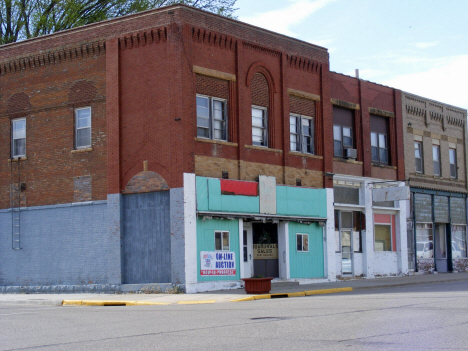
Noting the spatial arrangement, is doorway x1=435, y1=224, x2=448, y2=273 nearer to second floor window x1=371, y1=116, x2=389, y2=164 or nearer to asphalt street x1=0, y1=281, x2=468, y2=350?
second floor window x1=371, y1=116, x2=389, y2=164

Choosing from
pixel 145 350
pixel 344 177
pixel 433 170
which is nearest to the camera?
pixel 145 350

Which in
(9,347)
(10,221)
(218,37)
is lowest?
(9,347)

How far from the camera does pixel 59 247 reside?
91.2 feet

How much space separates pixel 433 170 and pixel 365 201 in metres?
7.33

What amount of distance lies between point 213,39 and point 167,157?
5.14 meters

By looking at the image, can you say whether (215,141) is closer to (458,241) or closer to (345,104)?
(345,104)

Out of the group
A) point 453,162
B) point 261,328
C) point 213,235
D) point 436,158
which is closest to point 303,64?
point 213,235

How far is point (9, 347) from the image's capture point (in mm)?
10938

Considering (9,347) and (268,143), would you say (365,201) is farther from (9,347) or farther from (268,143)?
(9,347)

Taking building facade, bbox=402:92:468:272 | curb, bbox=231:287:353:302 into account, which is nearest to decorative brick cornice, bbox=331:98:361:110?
building facade, bbox=402:92:468:272

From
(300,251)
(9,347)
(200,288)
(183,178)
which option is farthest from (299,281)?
(9,347)

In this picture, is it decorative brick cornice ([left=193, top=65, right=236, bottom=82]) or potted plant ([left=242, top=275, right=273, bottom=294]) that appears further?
decorative brick cornice ([left=193, top=65, right=236, bottom=82])

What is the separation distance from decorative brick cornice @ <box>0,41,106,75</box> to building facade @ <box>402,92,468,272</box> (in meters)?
17.8

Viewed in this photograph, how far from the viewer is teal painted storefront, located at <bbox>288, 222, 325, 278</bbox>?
29.0m
